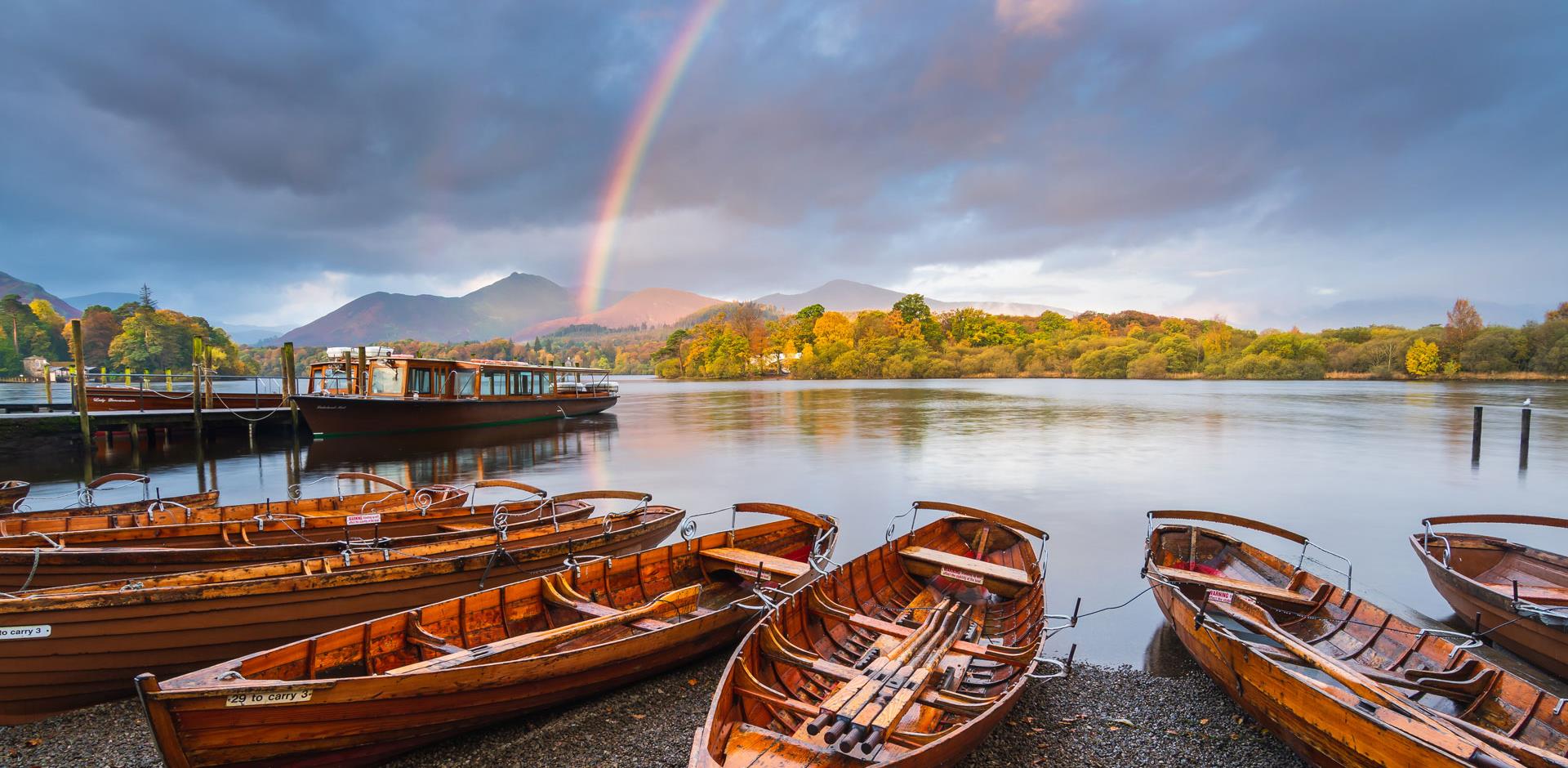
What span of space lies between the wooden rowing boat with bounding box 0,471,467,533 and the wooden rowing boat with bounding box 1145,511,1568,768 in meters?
10.5

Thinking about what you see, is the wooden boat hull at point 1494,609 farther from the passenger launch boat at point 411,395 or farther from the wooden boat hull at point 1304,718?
the passenger launch boat at point 411,395

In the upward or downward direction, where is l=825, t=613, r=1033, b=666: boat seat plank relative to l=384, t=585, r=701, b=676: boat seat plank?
downward

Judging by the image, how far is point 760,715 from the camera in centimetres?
494

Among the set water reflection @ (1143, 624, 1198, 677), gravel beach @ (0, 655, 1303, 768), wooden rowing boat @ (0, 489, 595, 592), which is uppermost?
wooden rowing boat @ (0, 489, 595, 592)

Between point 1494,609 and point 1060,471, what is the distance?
1669 cm

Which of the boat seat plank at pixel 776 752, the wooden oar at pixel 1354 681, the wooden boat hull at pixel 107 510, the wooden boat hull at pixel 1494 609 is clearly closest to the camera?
the wooden oar at pixel 1354 681

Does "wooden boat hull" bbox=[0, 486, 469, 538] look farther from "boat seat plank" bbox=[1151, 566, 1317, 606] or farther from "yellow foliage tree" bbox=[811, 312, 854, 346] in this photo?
"yellow foliage tree" bbox=[811, 312, 854, 346]

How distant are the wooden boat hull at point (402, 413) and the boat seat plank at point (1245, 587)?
3096cm

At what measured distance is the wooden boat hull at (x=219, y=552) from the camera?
22.1 ft

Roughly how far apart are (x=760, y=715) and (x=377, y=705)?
272 centimetres

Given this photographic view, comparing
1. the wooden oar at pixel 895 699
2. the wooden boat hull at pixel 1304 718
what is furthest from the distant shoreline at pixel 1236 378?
the wooden oar at pixel 895 699

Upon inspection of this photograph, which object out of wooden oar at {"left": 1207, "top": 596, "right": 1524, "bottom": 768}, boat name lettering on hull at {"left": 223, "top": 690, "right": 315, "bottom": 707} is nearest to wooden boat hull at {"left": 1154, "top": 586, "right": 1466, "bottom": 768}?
wooden oar at {"left": 1207, "top": 596, "right": 1524, "bottom": 768}

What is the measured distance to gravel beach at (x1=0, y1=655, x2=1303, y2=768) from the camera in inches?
214

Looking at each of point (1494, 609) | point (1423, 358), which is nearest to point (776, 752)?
point (1494, 609)
